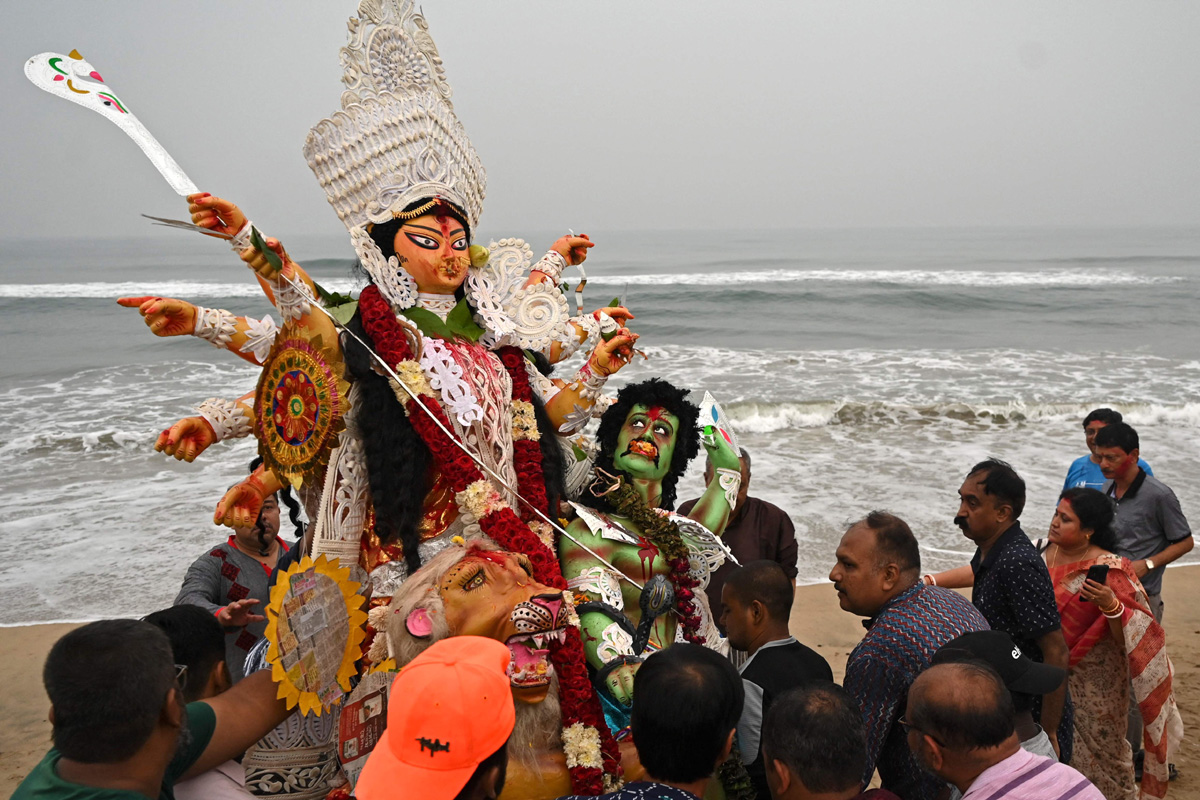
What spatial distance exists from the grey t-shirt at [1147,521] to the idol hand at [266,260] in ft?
16.2

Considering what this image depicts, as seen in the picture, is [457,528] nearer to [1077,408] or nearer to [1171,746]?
[1171,746]

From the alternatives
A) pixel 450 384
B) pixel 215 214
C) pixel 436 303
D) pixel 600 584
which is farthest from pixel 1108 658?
pixel 215 214

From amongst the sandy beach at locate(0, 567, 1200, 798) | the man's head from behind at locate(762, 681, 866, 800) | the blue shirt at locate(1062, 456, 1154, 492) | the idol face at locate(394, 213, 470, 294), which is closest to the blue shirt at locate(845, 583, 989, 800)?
the man's head from behind at locate(762, 681, 866, 800)

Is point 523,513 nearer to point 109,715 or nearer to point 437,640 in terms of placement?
point 437,640

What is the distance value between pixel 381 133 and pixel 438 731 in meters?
2.61

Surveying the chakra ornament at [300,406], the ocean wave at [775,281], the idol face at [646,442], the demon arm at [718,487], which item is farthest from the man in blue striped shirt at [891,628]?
the ocean wave at [775,281]

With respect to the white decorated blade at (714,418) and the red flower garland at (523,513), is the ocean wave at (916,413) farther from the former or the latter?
the red flower garland at (523,513)

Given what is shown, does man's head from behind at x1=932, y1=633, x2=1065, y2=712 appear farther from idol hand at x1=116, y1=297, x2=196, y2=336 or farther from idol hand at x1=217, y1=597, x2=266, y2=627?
idol hand at x1=217, y1=597, x2=266, y2=627

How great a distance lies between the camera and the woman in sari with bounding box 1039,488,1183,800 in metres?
4.33

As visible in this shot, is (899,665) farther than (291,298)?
No

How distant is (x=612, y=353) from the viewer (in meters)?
3.83

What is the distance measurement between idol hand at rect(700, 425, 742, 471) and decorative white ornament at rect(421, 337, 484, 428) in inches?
44.5

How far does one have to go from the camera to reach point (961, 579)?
519 cm

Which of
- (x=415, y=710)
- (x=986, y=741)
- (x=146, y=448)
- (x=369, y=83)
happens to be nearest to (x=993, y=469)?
(x=986, y=741)
